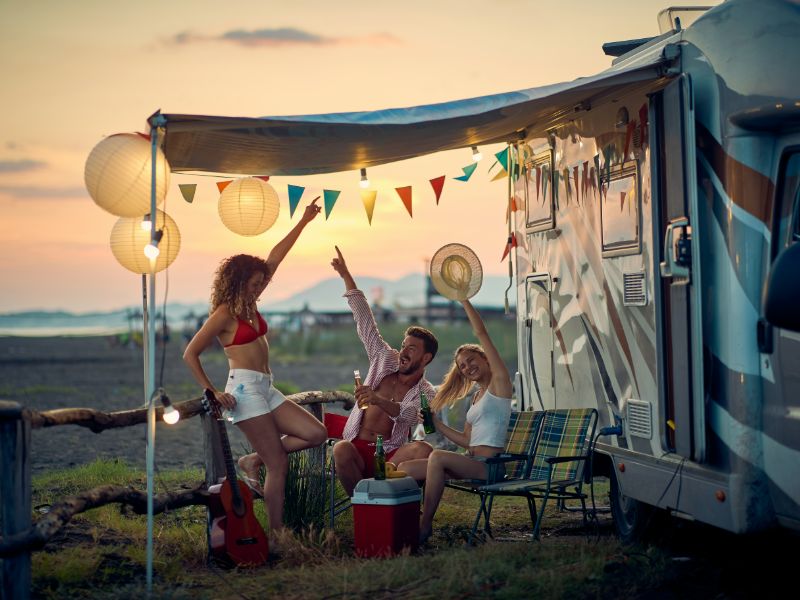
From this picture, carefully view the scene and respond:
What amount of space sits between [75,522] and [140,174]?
2.80 metres

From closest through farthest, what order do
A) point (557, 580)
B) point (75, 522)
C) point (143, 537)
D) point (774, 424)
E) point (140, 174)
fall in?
point (774, 424)
point (557, 580)
point (140, 174)
point (143, 537)
point (75, 522)

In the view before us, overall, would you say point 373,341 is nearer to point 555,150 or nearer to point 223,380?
point 555,150

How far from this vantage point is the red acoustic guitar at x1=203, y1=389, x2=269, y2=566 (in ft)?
19.6

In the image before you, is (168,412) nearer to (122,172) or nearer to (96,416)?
(96,416)

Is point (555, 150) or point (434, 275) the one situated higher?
point (555, 150)

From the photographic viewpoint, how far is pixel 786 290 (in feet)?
13.2

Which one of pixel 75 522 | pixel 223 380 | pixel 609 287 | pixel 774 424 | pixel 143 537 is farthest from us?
pixel 223 380

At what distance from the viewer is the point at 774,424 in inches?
191

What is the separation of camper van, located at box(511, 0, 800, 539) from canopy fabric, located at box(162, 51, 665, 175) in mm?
214

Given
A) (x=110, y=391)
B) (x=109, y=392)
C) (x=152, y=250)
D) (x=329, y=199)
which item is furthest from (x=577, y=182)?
(x=110, y=391)

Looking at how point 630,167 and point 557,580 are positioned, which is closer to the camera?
point 557,580

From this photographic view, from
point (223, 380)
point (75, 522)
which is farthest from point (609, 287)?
point (223, 380)

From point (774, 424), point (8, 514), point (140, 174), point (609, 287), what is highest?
point (140, 174)

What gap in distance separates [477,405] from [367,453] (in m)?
0.79
